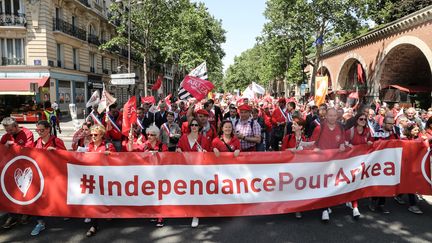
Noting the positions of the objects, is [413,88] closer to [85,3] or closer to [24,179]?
[85,3]

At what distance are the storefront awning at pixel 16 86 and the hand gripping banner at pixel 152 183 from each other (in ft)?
72.7

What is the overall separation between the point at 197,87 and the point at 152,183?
174 inches

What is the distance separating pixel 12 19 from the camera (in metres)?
25.2

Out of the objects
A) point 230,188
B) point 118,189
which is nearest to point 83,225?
point 118,189

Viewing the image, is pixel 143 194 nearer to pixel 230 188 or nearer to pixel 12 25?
pixel 230 188

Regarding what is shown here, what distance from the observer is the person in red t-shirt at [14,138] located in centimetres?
508

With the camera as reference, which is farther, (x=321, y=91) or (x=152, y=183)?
(x=321, y=91)

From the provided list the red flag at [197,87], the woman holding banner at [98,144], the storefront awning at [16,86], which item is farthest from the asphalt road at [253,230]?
the storefront awning at [16,86]

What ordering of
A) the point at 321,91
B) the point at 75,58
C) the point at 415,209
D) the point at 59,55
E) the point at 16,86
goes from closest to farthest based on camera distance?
1. the point at 415,209
2. the point at 321,91
3. the point at 16,86
4. the point at 59,55
5. the point at 75,58

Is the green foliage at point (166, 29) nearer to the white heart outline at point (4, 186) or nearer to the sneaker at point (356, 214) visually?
the white heart outline at point (4, 186)

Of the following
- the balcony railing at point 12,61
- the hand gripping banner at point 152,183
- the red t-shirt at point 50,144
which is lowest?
the hand gripping banner at point 152,183

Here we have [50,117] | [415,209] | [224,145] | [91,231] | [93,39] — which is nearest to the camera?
[91,231]

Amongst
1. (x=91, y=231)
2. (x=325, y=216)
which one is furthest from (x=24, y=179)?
(x=325, y=216)

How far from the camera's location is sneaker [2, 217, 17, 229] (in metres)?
4.98
